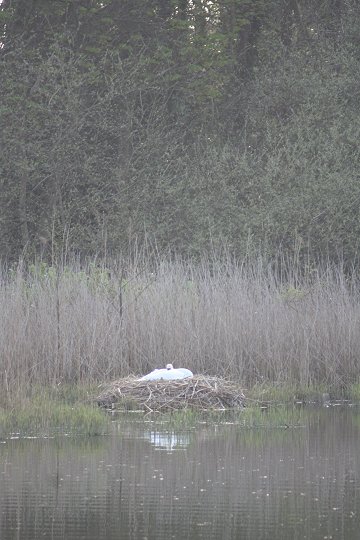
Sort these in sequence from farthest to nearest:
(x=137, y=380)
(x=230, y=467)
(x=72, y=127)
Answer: (x=72, y=127), (x=137, y=380), (x=230, y=467)

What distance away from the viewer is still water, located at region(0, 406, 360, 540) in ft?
21.2

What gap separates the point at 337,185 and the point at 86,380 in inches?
466

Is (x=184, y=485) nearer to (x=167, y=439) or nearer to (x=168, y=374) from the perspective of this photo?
(x=167, y=439)

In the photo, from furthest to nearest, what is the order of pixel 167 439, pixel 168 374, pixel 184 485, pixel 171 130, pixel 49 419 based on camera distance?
1. pixel 171 130
2. pixel 168 374
3. pixel 49 419
4. pixel 167 439
5. pixel 184 485

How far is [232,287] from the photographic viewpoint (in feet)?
Answer: 47.1

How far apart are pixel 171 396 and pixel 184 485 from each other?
4.38 metres

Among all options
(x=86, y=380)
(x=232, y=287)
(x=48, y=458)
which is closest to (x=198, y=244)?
(x=232, y=287)

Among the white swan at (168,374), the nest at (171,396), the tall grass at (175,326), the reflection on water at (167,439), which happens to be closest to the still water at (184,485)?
the reflection on water at (167,439)

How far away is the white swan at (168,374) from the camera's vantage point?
40.2 feet

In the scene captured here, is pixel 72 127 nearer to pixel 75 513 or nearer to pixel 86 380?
pixel 86 380

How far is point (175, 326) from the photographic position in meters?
13.6

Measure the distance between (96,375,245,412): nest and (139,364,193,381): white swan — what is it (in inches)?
2.9

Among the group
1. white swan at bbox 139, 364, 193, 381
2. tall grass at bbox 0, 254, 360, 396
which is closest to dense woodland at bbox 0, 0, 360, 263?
tall grass at bbox 0, 254, 360, 396

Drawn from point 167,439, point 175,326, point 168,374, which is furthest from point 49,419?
point 175,326
